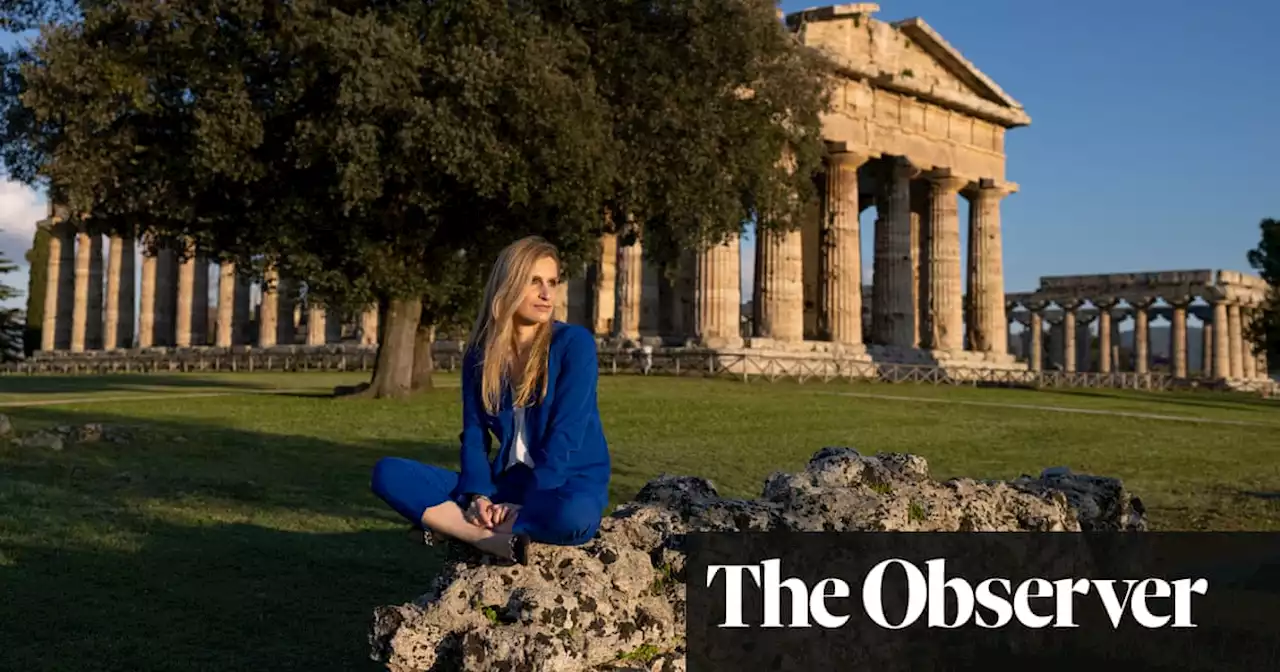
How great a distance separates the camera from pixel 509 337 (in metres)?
4.94

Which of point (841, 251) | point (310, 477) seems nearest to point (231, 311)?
point (841, 251)

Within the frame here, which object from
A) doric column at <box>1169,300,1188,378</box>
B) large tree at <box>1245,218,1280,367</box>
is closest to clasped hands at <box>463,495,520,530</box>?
large tree at <box>1245,218,1280,367</box>

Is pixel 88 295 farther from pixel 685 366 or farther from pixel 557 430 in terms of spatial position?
pixel 557 430

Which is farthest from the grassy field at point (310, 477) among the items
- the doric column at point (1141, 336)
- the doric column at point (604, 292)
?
the doric column at point (1141, 336)

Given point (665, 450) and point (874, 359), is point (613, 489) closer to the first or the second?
point (665, 450)

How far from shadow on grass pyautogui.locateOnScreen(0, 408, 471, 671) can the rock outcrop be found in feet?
5.76

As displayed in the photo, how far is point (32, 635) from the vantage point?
20.4 feet

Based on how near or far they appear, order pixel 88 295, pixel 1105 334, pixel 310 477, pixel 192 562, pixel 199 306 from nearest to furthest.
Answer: pixel 192 562, pixel 310 477, pixel 199 306, pixel 88 295, pixel 1105 334

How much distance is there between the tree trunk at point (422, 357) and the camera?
1074 inches

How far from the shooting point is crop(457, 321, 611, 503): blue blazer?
15.5ft

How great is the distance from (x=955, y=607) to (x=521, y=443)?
229cm

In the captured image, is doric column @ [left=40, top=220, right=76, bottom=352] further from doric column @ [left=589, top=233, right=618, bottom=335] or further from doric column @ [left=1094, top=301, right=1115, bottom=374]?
doric column @ [left=1094, top=301, right=1115, bottom=374]

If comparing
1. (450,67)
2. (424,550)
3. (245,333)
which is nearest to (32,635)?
(424,550)

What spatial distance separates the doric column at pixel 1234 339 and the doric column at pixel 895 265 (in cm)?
3669
